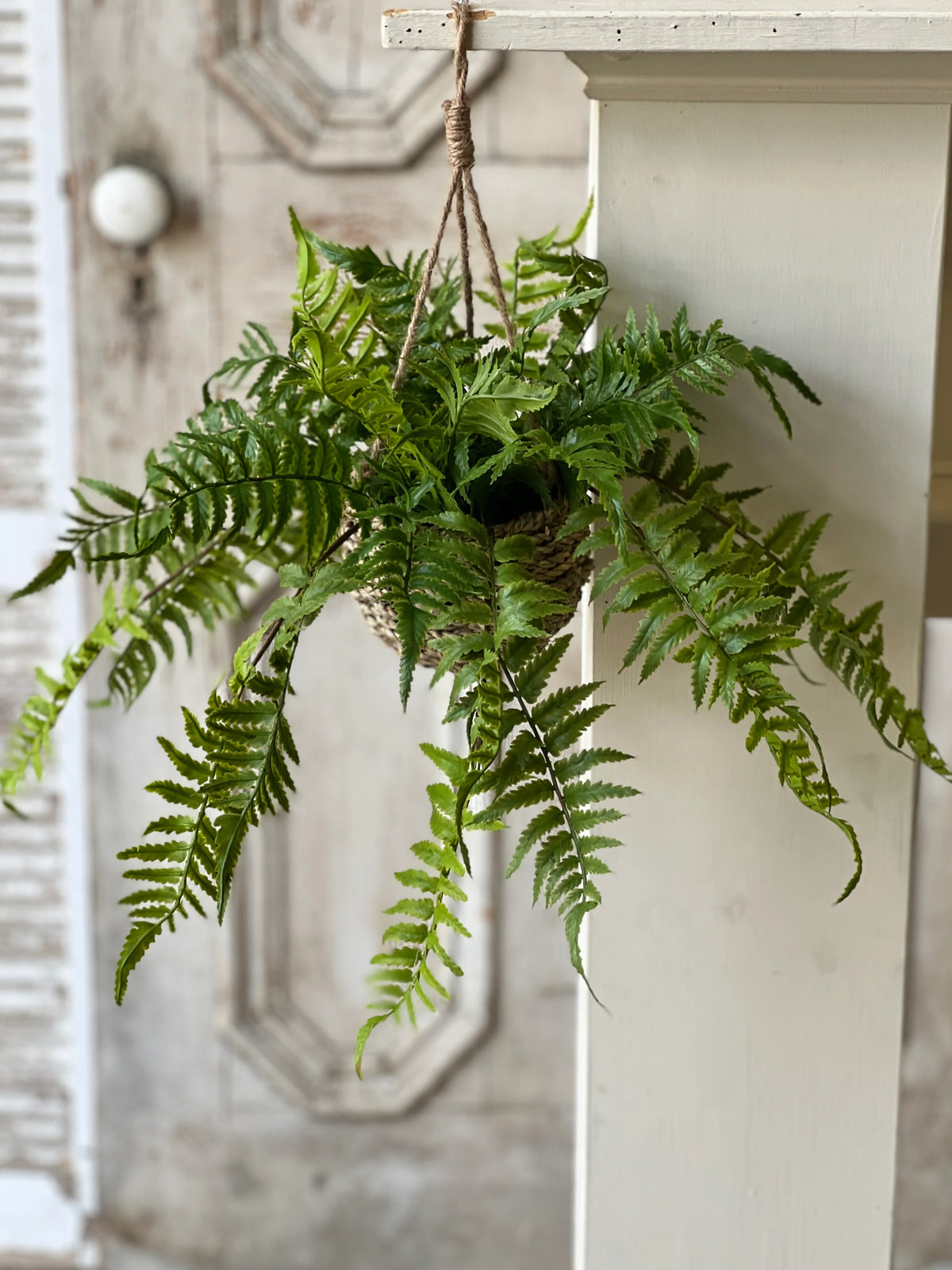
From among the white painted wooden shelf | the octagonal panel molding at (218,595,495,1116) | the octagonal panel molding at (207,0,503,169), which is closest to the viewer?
the white painted wooden shelf

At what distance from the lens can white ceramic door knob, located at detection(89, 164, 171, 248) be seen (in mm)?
1643

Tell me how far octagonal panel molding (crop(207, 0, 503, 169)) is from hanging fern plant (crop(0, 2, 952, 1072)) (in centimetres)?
104

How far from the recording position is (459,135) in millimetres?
673

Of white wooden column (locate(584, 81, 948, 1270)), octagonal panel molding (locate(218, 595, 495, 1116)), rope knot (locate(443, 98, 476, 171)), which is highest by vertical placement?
rope knot (locate(443, 98, 476, 171))

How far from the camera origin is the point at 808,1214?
0.81 meters

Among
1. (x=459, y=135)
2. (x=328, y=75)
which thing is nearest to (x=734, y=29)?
(x=459, y=135)

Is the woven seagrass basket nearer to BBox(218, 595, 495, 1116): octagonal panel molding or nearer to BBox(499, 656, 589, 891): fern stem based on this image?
BBox(499, 656, 589, 891): fern stem

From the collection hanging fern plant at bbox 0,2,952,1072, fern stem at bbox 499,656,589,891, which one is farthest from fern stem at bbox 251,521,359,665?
fern stem at bbox 499,656,589,891

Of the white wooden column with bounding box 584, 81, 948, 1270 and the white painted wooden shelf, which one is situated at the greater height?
the white painted wooden shelf

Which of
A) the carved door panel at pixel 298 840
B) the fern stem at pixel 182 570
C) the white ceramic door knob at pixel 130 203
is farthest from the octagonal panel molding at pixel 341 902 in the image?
the fern stem at pixel 182 570

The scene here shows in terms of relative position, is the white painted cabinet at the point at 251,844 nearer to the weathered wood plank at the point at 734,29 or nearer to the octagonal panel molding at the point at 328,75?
the octagonal panel molding at the point at 328,75

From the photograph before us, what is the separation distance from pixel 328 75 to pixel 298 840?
110 centimetres

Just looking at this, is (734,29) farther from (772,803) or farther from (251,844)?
(251,844)

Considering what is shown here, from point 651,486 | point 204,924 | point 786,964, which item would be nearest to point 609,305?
point 651,486
